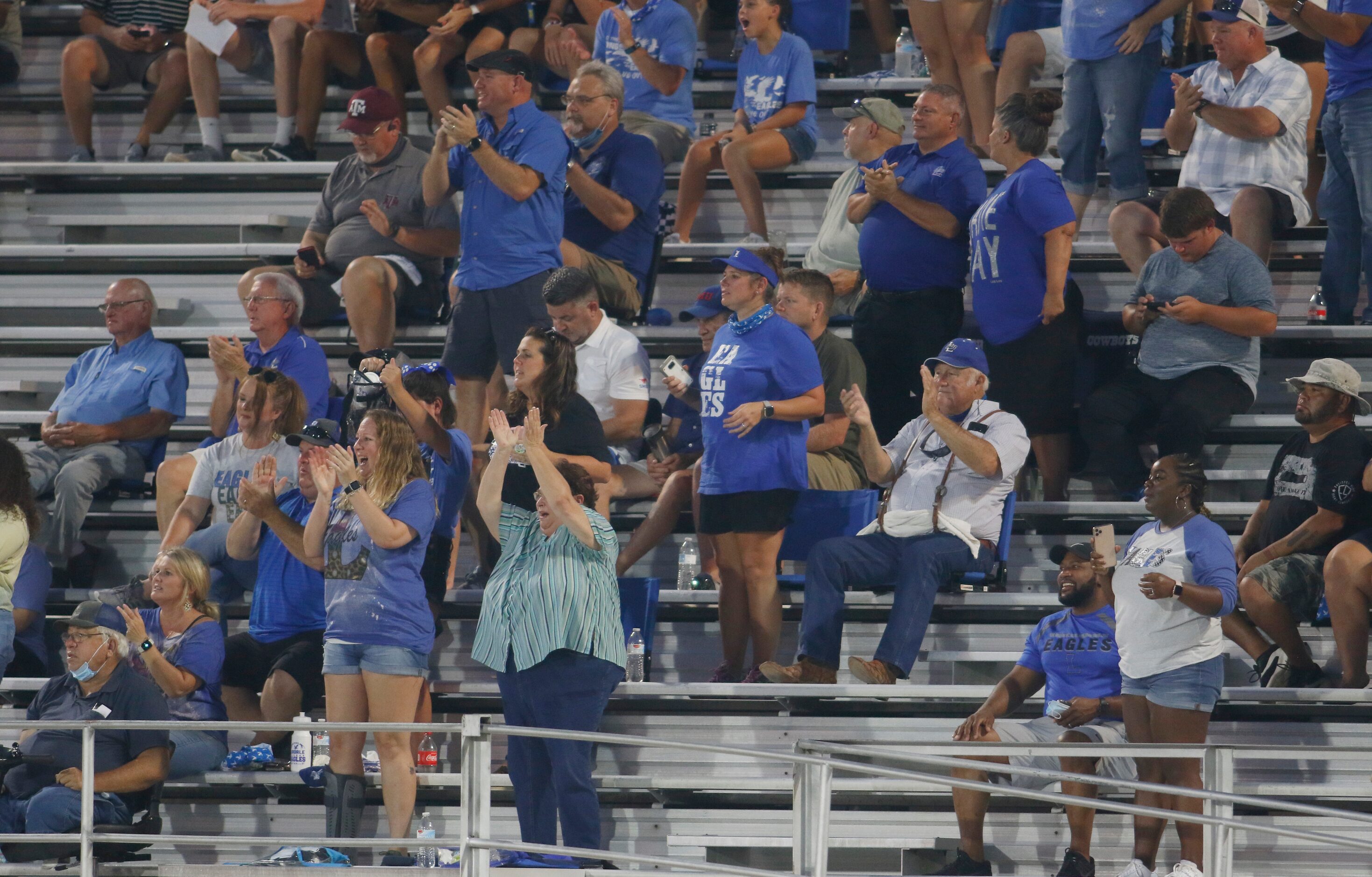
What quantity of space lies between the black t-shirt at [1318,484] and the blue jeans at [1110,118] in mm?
1734

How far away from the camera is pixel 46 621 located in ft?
24.8

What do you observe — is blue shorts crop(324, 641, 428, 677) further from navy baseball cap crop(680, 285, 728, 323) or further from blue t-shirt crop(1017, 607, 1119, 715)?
blue t-shirt crop(1017, 607, 1119, 715)

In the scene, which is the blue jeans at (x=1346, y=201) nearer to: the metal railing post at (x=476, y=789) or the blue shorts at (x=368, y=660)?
the blue shorts at (x=368, y=660)

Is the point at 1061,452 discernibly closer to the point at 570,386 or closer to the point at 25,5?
the point at 570,386

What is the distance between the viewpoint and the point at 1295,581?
6602 mm

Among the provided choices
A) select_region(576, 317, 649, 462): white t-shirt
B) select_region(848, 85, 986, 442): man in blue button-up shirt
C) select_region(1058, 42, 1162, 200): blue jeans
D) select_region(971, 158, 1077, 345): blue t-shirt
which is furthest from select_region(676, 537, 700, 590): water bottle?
select_region(1058, 42, 1162, 200): blue jeans

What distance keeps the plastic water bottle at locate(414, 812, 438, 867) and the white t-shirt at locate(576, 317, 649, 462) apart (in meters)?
1.54

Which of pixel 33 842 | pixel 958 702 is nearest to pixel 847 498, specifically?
pixel 958 702

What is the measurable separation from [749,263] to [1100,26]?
2.34 metres

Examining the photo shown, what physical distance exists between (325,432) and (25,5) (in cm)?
551

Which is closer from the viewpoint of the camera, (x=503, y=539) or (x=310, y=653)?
(x=503, y=539)

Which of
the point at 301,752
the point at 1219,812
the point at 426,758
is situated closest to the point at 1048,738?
the point at 1219,812

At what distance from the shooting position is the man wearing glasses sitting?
6547 mm

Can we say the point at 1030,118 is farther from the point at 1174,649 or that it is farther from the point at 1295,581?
the point at 1174,649
